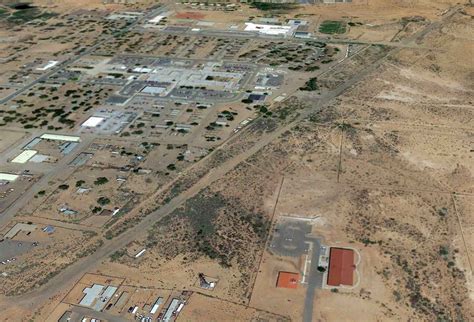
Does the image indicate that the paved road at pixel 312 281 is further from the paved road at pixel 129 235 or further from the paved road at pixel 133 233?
the paved road at pixel 129 235

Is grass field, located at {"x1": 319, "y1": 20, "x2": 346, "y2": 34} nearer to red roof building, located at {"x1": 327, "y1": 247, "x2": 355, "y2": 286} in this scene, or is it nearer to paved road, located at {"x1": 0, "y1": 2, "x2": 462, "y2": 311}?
paved road, located at {"x1": 0, "y1": 2, "x2": 462, "y2": 311}

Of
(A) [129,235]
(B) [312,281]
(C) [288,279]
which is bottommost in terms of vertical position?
(B) [312,281]

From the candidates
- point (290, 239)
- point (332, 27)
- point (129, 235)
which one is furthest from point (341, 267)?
point (332, 27)

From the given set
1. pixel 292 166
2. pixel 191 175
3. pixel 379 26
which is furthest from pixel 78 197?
pixel 379 26

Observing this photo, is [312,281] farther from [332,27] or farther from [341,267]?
[332,27]

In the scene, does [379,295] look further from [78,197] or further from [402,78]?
[402,78]

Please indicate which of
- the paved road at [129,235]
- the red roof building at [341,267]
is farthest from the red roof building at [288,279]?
the paved road at [129,235]
